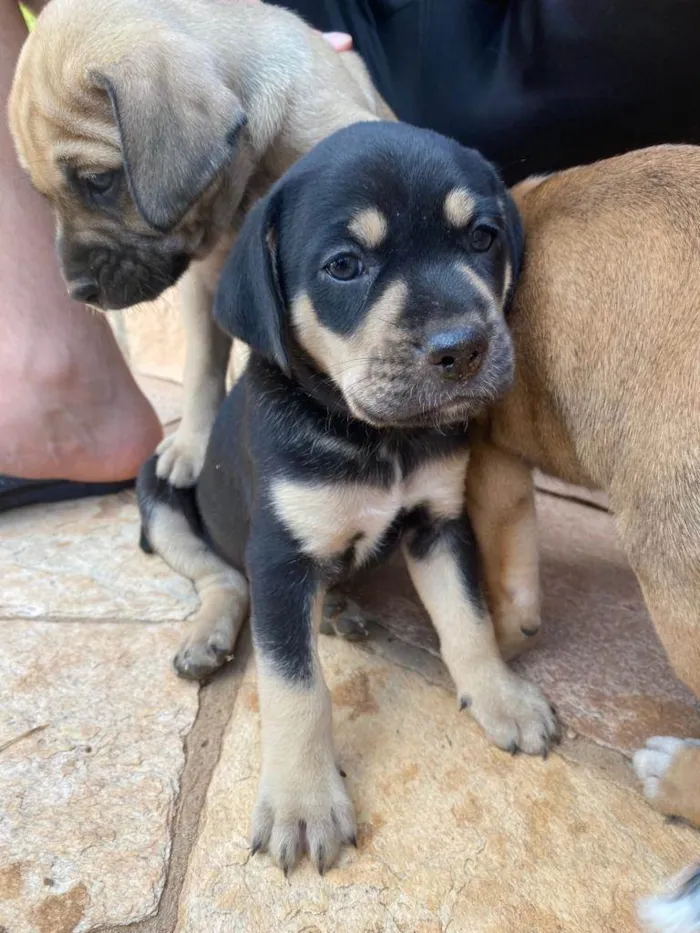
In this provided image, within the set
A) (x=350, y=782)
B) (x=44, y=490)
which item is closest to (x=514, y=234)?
(x=350, y=782)

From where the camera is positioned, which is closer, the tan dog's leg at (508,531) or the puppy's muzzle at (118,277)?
the tan dog's leg at (508,531)

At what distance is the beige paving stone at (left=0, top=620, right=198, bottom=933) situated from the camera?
167cm

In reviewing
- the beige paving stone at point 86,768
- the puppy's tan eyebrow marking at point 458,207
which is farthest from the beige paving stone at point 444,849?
the puppy's tan eyebrow marking at point 458,207

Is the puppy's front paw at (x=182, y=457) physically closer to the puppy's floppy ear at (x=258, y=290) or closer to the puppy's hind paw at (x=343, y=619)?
the puppy's hind paw at (x=343, y=619)

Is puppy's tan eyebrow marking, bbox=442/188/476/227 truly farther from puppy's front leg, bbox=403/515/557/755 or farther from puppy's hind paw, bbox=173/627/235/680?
puppy's hind paw, bbox=173/627/235/680

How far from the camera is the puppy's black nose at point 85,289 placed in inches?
104

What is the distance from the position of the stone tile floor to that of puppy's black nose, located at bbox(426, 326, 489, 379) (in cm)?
94

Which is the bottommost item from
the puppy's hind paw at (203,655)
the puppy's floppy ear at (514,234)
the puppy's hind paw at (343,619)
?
the puppy's hind paw at (343,619)

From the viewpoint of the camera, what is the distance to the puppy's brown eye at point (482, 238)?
1.92m

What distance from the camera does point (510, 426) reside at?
2.14 metres

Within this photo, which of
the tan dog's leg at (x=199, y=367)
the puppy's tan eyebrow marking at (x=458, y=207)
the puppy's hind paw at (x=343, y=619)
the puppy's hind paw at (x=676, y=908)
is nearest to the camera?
the puppy's hind paw at (x=676, y=908)

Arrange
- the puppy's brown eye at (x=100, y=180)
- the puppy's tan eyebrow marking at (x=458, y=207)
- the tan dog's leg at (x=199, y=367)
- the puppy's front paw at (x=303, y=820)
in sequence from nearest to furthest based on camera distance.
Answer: the puppy's front paw at (x=303, y=820) → the puppy's tan eyebrow marking at (x=458, y=207) → the puppy's brown eye at (x=100, y=180) → the tan dog's leg at (x=199, y=367)

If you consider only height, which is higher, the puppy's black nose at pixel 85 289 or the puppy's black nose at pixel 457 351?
the puppy's black nose at pixel 457 351

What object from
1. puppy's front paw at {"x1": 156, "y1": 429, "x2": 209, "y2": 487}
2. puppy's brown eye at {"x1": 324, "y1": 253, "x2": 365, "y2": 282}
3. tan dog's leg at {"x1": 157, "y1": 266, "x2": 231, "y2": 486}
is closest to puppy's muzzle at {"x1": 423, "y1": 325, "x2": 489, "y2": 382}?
puppy's brown eye at {"x1": 324, "y1": 253, "x2": 365, "y2": 282}
